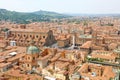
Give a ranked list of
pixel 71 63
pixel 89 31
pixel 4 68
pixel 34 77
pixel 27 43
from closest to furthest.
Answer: pixel 34 77 → pixel 4 68 → pixel 71 63 → pixel 27 43 → pixel 89 31

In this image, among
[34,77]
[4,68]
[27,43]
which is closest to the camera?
[34,77]

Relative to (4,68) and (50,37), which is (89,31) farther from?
(4,68)

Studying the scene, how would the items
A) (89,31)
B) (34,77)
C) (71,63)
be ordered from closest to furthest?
1. (34,77)
2. (71,63)
3. (89,31)

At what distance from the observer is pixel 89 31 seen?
341 ft

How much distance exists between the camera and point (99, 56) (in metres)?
47.4

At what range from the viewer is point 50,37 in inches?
2945

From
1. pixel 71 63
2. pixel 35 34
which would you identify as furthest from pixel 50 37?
pixel 71 63

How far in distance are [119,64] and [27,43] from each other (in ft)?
127

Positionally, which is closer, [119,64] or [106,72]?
[106,72]

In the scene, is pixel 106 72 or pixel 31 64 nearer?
pixel 106 72

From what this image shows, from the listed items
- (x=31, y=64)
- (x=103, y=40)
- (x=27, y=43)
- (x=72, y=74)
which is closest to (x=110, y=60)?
(x=72, y=74)

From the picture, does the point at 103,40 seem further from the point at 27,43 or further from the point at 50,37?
the point at 27,43

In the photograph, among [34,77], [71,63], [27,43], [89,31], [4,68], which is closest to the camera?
[34,77]

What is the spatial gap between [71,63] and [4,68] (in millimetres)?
15612
